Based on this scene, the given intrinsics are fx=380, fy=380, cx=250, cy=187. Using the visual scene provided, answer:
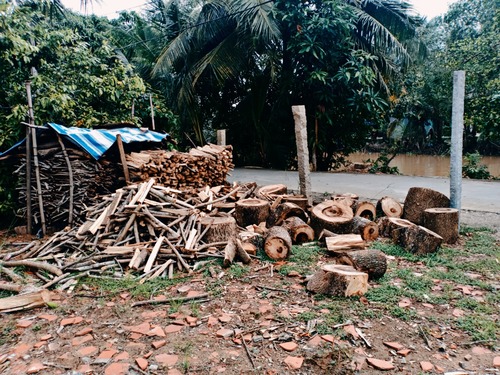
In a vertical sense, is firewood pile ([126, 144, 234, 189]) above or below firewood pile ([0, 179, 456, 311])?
above

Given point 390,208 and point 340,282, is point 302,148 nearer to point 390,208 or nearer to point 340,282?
point 390,208

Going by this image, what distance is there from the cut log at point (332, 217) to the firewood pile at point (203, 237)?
15 millimetres

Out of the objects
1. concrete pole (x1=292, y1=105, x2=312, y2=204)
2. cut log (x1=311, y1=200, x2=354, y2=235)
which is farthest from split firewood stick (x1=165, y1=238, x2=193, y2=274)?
concrete pole (x1=292, y1=105, x2=312, y2=204)

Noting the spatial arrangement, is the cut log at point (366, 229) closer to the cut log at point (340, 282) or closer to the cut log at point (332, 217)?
the cut log at point (332, 217)

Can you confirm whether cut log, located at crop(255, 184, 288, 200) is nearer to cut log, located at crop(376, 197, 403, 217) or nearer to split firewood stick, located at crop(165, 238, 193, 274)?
cut log, located at crop(376, 197, 403, 217)

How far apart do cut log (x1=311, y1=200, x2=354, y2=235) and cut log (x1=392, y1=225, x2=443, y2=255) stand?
843 mm

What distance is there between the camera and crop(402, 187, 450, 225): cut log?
19.6 ft

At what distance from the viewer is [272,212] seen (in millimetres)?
6156

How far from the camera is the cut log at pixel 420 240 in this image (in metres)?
4.98

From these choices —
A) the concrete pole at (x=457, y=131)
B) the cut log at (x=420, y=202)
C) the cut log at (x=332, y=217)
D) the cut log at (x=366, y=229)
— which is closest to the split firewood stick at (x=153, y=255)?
the cut log at (x=332, y=217)

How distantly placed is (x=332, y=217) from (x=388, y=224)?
0.87 meters

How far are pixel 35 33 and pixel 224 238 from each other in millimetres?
5996

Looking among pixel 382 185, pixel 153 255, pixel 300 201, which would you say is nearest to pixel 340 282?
pixel 153 255

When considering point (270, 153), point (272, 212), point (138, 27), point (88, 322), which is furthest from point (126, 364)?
point (138, 27)
